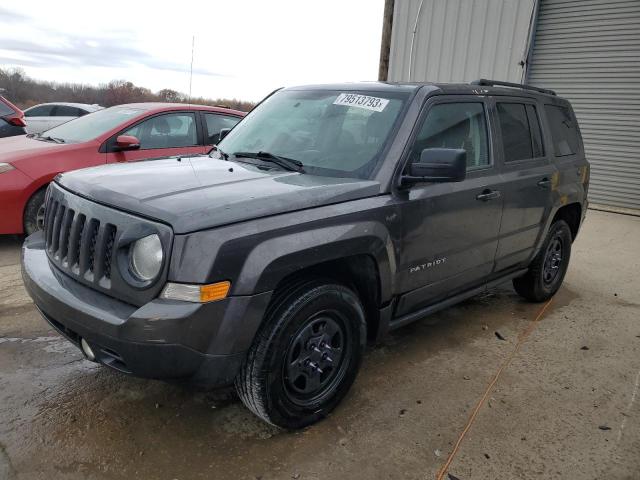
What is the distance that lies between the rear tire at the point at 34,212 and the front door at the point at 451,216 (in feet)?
13.3

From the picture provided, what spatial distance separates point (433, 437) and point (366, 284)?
34.0 inches

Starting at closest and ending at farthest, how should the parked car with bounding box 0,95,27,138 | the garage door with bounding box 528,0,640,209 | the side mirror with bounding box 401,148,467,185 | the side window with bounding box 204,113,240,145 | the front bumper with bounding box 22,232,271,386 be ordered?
1. the front bumper with bounding box 22,232,271,386
2. the side mirror with bounding box 401,148,467,185
3. the side window with bounding box 204,113,240,145
4. the parked car with bounding box 0,95,27,138
5. the garage door with bounding box 528,0,640,209

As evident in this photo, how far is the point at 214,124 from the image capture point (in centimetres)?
657

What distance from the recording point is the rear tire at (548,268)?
182 inches

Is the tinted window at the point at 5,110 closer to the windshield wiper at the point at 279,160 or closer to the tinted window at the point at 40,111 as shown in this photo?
the windshield wiper at the point at 279,160

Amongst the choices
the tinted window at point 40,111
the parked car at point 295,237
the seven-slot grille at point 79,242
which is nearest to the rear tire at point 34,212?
the parked car at point 295,237

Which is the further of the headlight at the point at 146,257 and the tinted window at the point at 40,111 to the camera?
the tinted window at the point at 40,111

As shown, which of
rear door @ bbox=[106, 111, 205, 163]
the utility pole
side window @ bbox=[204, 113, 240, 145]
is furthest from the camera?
the utility pole

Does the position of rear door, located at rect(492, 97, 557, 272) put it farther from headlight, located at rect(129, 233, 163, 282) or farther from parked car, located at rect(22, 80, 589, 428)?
headlight, located at rect(129, 233, 163, 282)

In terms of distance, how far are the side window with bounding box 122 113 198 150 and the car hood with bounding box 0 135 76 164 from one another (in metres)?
0.72

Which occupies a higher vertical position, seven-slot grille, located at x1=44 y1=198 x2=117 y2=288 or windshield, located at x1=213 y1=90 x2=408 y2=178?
windshield, located at x1=213 y1=90 x2=408 y2=178

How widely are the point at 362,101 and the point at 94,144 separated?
11.8 feet

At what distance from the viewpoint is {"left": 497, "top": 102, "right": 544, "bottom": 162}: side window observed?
388 centimetres

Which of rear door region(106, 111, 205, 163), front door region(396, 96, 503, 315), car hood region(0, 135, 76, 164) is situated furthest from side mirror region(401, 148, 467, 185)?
car hood region(0, 135, 76, 164)
